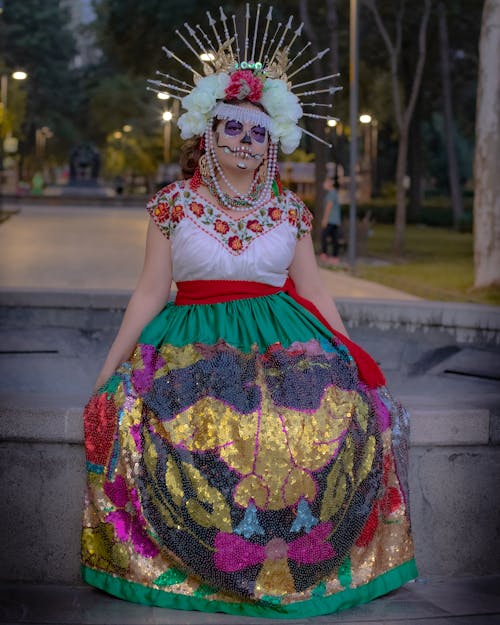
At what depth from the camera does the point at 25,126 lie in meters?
94.2

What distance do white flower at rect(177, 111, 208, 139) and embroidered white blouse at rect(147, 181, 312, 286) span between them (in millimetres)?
226

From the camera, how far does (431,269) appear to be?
24.9 metres

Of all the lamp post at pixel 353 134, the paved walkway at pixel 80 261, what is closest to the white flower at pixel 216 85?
the paved walkway at pixel 80 261

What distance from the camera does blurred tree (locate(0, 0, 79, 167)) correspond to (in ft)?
298

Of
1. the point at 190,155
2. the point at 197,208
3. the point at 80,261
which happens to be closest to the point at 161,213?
the point at 197,208

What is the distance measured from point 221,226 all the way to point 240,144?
338mm

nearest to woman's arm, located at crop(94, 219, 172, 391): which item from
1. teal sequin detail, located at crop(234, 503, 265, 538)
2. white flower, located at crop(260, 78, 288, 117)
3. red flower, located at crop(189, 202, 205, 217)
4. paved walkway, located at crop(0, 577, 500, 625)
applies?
red flower, located at crop(189, 202, 205, 217)

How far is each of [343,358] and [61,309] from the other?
412cm

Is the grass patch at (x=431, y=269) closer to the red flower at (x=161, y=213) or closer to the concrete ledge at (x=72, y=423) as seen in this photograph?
the concrete ledge at (x=72, y=423)

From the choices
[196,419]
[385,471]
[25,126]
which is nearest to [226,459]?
[196,419]

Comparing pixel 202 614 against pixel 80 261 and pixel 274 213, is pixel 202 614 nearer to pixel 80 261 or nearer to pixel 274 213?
pixel 274 213

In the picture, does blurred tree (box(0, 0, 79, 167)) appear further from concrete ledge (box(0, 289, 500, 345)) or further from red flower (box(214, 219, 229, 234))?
red flower (box(214, 219, 229, 234))

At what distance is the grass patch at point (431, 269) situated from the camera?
1922 centimetres

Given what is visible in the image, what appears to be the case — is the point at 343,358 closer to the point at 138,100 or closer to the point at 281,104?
the point at 281,104
